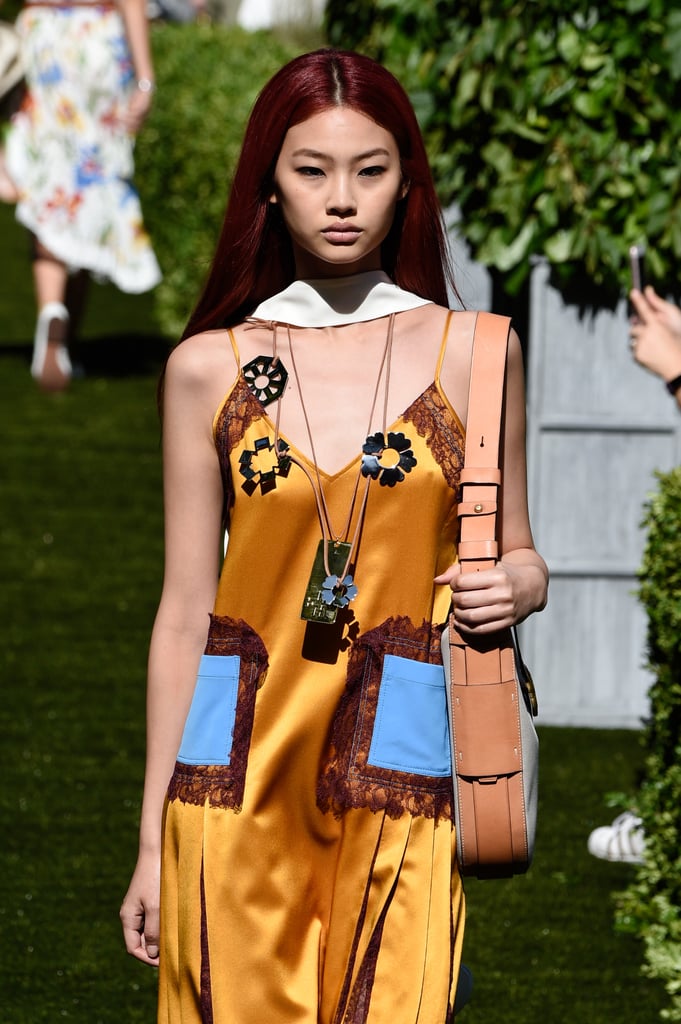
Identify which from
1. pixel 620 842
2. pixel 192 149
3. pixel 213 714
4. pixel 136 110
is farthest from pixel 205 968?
pixel 192 149

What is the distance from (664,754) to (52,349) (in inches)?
226

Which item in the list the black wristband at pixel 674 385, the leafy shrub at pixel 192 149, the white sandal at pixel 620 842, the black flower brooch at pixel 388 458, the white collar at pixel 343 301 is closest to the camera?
the black flower brooch at pixel 388 458

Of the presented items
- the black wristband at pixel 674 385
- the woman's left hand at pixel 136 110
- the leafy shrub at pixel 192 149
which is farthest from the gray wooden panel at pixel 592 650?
the leafy shrub at pixel 192 149

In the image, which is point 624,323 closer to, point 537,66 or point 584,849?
point 537,66

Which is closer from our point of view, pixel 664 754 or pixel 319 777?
pixel 319 777

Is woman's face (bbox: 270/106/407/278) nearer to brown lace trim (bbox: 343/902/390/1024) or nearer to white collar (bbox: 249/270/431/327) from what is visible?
white collar (bbox: 249/270/431/327)

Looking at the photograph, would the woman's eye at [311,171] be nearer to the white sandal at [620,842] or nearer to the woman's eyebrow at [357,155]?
the woman's eyebrow at [357,155]

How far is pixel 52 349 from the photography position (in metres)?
9.54

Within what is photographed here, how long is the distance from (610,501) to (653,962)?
1951mm

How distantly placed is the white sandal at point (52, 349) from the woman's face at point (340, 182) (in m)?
7.04

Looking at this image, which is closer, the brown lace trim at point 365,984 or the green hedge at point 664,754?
the brown lace trim at point 365,984

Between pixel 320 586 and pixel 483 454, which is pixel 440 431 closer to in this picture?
pixel 483 454

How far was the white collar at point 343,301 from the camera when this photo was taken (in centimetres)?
250

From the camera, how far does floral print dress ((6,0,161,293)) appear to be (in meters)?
9.34
